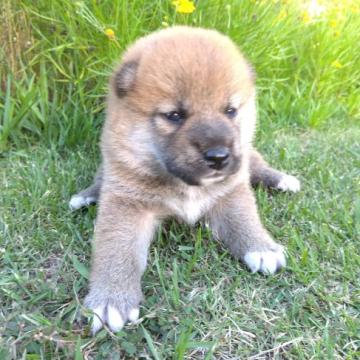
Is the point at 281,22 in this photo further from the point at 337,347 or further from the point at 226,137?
the point at 337,347

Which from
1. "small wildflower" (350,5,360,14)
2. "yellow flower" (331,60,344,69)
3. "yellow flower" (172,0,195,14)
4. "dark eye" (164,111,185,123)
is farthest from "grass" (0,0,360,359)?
"dark eye" (164,111,185,123)

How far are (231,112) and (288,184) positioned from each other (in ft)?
2.23

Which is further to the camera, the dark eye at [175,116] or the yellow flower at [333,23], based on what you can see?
the yellow flower at [333,23]

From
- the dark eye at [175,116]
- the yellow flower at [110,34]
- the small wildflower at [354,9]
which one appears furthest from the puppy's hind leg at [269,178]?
the small wildflower at [354,9]

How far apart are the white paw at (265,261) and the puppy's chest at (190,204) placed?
0.27 meters

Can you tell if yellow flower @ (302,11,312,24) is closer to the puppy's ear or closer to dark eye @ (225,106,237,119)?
dark eye @ (225,106,237,119)

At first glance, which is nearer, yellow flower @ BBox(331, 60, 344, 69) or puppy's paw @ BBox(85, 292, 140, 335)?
puppy's paw @ BBox(85, 292, 140, 335)

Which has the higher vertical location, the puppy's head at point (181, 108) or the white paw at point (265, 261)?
the puppy's head at point (181, 108)

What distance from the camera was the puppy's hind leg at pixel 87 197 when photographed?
2.06 metres

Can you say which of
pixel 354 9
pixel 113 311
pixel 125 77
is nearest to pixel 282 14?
pixel 354 9

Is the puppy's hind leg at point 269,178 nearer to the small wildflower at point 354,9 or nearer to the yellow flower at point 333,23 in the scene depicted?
the yellow flower at point 333,23

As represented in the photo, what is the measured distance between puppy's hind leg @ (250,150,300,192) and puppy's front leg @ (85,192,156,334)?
71 cm

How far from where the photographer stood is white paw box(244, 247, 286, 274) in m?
1.71

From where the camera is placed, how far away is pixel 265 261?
1712mm
